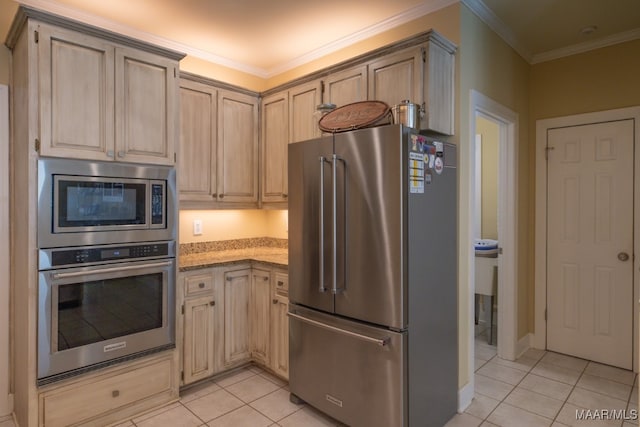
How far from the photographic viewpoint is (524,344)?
3.53 metres

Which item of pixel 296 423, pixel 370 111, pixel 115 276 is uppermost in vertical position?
pixel 370 111

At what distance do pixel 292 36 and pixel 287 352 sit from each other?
2617 millimetres

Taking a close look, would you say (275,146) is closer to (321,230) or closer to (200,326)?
(321,230)

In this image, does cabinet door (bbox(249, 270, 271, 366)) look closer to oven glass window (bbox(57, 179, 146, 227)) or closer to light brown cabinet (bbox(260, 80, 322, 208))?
light brown cabinet (bbox(260, 80, 322, 208))

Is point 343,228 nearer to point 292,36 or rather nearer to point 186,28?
point 292,36

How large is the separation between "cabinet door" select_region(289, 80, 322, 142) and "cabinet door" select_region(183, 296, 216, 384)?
5.09 ft

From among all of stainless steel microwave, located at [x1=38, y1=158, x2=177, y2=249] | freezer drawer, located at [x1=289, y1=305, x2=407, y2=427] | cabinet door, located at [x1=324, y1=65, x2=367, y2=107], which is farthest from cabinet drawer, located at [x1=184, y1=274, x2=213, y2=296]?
cabinet door, located at [x1=324, y1=65, x2=367, y2=107]

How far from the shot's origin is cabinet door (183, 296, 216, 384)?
2.71 metres

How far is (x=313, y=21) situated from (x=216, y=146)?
130 cm

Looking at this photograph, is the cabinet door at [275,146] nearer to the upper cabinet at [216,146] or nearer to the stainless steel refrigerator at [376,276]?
the upper cabinet at [216,146]

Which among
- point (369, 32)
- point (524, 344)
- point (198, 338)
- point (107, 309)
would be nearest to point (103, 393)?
point (107, 309)

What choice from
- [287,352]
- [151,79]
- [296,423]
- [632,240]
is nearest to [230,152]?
[151,79]

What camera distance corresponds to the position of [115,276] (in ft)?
7.50

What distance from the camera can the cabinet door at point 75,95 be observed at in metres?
2.05
